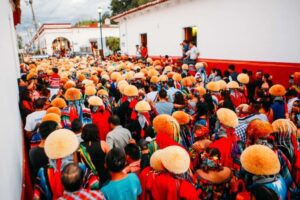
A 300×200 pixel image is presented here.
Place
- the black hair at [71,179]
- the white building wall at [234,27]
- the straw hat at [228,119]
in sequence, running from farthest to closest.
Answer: the white building wall at [234,27], the straw hat at [228,119], the black hair at [71,179]

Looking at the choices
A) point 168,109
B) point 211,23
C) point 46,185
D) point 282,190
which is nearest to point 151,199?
point 46,185

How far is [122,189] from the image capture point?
111 inches

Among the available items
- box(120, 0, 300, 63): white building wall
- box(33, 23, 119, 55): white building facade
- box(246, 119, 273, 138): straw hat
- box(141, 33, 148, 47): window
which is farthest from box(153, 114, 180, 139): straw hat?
box(33, 23, 119, 55): white building facade

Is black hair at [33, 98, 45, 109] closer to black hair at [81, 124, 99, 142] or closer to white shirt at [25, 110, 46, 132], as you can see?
white shirt at [25, 110, 46, 132]

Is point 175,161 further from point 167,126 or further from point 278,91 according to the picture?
point 278,91

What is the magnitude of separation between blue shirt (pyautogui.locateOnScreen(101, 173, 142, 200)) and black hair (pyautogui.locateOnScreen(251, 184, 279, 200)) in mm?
1252

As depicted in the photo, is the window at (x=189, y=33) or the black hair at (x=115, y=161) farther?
the window at (x=189, y=33)

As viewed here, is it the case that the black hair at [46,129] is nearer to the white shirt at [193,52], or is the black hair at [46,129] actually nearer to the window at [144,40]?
the white shirt at [193,52]

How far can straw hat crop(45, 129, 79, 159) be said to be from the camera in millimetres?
2939

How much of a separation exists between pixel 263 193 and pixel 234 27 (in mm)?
10954

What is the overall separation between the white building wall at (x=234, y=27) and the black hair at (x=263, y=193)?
8393 mm

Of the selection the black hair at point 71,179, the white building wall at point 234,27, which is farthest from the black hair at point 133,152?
the white building wall at point 234,27

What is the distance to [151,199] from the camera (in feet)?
10.4

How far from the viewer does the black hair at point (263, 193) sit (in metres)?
2.73
